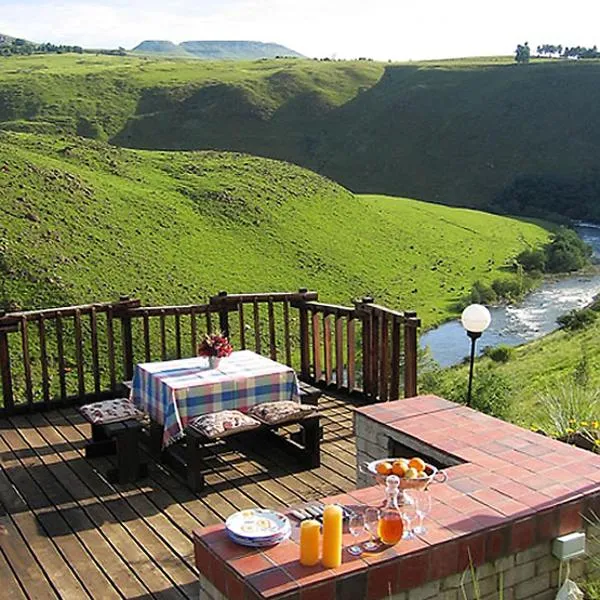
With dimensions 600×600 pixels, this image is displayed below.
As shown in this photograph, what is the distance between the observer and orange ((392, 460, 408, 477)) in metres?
4.04

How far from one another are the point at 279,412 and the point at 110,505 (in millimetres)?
1499

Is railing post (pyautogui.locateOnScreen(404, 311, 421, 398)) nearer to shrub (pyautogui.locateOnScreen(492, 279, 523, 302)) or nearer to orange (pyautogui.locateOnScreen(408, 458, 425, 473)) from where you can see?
orange (pyautogui.locateOnScreen(408, 458, 425, 473))

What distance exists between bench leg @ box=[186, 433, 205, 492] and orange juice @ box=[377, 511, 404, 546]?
2.66m

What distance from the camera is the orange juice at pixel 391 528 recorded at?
366cm

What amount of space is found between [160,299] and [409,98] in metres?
67.4

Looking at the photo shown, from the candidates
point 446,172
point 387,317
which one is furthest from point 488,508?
point 446,172

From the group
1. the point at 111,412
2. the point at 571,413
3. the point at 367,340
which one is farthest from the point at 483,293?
the point at 111,412

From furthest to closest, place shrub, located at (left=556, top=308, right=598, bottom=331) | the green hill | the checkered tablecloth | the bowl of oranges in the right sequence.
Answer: the green hill, shrub, located at (left=556, top=308, right=598, bottom=331), the checkered tablecloth, the bowl of oranges

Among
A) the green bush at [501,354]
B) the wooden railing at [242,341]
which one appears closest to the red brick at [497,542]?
the wooden railing at [242,341]

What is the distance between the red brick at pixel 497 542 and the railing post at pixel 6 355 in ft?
18.4

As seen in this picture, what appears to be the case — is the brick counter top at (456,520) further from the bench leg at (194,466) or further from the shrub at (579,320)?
the shrub at (579,320)

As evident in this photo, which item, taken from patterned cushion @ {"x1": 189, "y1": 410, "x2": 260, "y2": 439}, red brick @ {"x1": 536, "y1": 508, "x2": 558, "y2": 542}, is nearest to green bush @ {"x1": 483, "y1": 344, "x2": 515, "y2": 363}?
patterned cushion @ {"x1": 189, "y1": 410, "x2": 260, "y2": 439}

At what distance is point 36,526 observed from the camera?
557 cm

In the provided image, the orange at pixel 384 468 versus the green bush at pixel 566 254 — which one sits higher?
the orange at pixel 384 468
